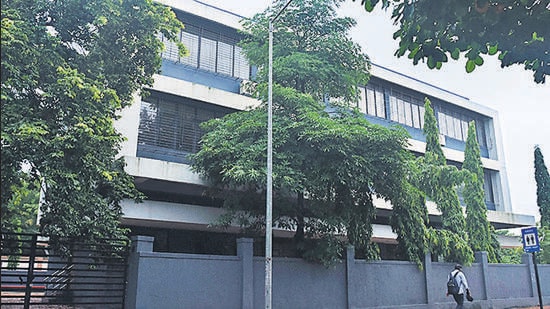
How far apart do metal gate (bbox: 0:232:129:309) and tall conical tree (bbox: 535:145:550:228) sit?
91.3ft

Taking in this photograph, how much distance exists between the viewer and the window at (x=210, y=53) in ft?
69.2

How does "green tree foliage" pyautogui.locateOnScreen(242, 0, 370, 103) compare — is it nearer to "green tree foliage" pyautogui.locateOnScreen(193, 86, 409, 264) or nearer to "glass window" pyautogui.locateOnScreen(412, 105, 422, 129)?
"green tree foliage" pyautogui.locateOnScreen(193, 86, 409, 264)

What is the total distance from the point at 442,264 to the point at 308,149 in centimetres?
845

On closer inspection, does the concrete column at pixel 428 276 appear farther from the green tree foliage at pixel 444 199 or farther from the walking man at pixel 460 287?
the walking man at pixel 460 287

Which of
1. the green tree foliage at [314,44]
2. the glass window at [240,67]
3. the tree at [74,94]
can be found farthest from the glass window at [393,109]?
the tree at [74,94]

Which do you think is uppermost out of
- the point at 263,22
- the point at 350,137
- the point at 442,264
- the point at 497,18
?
the point at 263,22

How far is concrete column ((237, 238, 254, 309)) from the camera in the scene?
44.9ft

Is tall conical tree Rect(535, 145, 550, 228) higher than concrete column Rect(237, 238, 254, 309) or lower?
higher

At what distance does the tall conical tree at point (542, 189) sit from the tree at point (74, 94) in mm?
27671

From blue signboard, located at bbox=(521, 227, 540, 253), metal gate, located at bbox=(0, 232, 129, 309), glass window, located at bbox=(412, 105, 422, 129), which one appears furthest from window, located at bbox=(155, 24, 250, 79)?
blue signboard, located at bbox=(521, 227, 540, 253)

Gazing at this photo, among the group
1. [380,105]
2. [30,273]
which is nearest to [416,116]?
[380,105]

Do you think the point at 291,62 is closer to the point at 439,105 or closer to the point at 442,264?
the point at 442,264

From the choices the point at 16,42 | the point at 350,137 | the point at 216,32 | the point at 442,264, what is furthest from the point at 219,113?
the point at 16,42

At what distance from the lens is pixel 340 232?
16.0m
